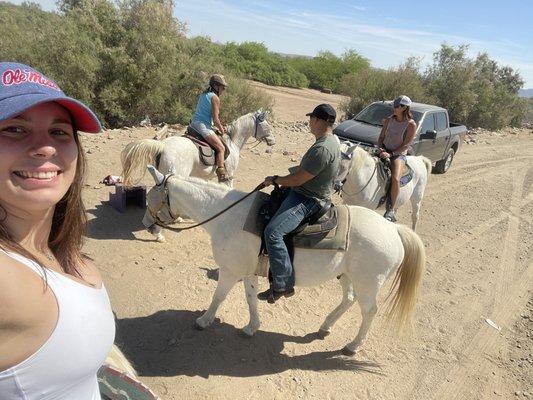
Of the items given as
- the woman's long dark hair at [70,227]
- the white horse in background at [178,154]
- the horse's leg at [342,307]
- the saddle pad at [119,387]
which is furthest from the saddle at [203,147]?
the saddle pad at [119,387]

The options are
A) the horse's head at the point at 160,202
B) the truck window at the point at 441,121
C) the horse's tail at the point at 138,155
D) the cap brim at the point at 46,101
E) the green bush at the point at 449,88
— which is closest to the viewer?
the cap brim at the point at 46,101

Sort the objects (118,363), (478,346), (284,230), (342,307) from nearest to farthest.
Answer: (118,363)
(284,230)
(342,307)
(478,346)

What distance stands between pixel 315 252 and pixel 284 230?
1.45 feet

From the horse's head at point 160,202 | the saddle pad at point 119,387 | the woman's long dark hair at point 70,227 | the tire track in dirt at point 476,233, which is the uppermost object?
the woman's long dark hair at point 70,227

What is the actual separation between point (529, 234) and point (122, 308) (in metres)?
8.19

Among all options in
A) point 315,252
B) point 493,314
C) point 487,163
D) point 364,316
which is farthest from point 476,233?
point 487,163

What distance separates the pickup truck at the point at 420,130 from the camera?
905 centimetres

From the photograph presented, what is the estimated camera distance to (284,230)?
11.4 feet

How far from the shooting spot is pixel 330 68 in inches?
1705

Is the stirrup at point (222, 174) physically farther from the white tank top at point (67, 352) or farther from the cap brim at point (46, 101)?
the white tank top at point (67, 352)

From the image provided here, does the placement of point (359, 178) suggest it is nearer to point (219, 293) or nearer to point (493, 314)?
point (493, 314)

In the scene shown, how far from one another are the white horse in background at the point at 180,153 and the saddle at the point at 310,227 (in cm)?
275

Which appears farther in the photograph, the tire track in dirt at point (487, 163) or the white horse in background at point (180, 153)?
the tire track in dirt at point (487, 163)

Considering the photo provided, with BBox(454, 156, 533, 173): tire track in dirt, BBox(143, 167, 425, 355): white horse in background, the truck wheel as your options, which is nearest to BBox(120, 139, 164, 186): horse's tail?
BBox(143, 167, 425, 355): white horse in background
